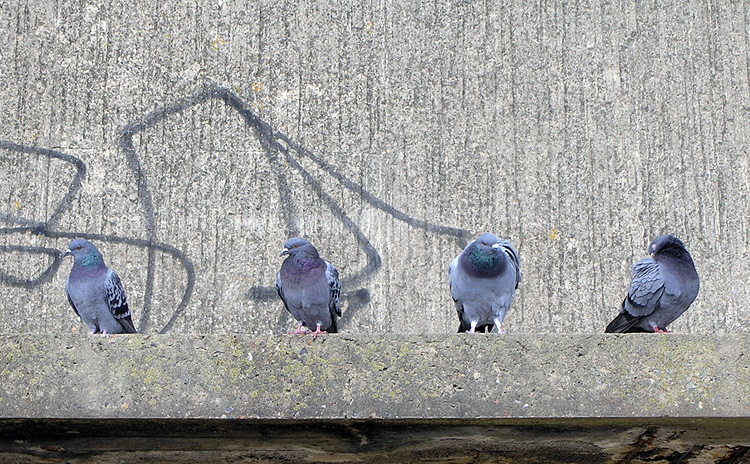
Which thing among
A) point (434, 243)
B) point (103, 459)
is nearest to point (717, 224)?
point (434, 243)

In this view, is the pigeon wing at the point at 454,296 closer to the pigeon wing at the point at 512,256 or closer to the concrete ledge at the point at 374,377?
the pigeon wing at the point at 512,256

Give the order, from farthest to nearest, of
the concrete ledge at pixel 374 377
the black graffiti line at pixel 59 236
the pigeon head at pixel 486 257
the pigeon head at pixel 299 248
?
the black graffiti line at pixel 59 236 → the pigeon head at pixel 299 248 → the pigeon head at pixel 486 257 → the concrete ledge at pixel 374 377

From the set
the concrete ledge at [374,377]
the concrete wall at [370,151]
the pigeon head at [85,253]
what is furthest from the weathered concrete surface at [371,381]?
the concrete wall at [370,151]

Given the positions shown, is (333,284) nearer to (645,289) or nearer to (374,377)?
(645,289)

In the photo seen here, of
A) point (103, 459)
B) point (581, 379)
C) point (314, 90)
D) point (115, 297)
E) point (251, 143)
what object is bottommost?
point (103, 459)

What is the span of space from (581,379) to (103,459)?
155 centimetres

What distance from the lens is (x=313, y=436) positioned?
2709 millimetres

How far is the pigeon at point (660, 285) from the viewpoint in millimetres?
3646

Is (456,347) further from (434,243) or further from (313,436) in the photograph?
(434,243)

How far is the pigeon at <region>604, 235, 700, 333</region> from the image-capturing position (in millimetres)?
3646

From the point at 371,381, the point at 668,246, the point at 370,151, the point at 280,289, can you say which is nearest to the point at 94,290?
the point at 280,289

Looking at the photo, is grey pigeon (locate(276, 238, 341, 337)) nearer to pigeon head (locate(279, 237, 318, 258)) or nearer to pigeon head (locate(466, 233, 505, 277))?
pigeon head (locate(279, 237, 318, 258))

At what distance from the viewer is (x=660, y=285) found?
3.64 m

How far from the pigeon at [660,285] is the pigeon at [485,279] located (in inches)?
17.7
